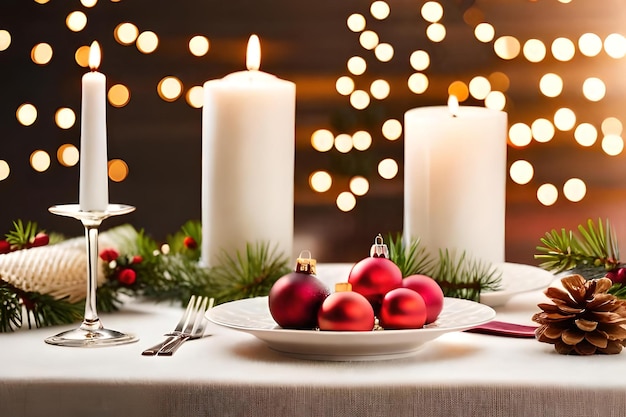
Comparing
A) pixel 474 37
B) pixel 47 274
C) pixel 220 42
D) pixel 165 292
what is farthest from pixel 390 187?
pixel 47 274

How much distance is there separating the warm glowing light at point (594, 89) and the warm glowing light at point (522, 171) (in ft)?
0.58

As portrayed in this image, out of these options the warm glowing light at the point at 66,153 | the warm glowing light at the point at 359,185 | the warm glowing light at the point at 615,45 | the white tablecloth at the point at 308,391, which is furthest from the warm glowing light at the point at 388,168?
the white tablecloth at the point at 308,391

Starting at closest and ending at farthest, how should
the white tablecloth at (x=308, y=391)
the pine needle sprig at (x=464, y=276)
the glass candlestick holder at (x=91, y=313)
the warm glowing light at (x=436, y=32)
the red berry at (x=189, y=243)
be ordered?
the white tablecloth at (x=308, y=391)
the glass candlestick holder at (x=91, y=313)
the pine needle sprig at (x=464, y=276)
the red berry at (x=189, y=243)
the warm glowing light at (x=436, y=32)

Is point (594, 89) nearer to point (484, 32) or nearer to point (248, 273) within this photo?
point (484, 32)

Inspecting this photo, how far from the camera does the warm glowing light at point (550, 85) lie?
1.67 meters

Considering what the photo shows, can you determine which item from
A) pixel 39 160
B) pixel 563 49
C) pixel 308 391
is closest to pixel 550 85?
pixel 563 49

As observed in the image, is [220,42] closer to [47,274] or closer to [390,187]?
[390,187]

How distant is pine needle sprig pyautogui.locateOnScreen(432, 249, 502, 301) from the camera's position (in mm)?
864

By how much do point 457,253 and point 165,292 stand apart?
321 millimetres

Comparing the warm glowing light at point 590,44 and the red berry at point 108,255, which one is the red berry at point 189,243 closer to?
the red berry at point 108,255

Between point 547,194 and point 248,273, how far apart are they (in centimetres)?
97

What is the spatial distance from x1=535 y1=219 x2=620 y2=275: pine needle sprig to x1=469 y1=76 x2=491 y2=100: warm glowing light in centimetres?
78

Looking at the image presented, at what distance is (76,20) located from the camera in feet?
5.48

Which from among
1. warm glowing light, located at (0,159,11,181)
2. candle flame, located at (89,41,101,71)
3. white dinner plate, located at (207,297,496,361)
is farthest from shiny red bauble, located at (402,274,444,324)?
warm glowing light, located at (0,159,11,181)
